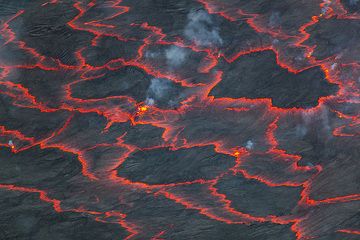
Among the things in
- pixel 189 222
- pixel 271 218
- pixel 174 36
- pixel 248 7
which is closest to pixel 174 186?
pixel 189 222

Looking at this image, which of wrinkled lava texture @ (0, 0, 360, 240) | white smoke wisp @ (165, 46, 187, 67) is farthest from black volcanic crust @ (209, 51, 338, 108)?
white smoke wisp @ (165, 46, 187, 67)

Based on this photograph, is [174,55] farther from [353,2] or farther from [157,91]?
[353,2]

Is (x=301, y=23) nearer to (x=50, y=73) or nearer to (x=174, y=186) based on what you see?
(x=174, y=186)

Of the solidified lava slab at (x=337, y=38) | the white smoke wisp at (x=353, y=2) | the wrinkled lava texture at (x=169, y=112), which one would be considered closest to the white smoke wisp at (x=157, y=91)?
the wrinkled lava texture at (x=169, y=112)

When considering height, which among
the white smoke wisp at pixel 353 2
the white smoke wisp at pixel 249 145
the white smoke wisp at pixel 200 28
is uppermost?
the white smoke wisp at pixel 353 2

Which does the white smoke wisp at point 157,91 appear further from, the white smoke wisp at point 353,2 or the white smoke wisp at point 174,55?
the white smoke wisp at point 353,2

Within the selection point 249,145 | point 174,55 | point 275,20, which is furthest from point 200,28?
point 249,145
